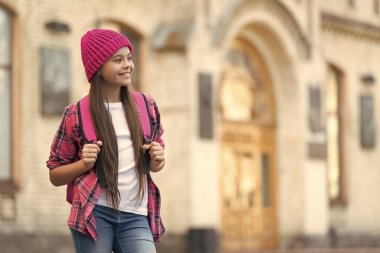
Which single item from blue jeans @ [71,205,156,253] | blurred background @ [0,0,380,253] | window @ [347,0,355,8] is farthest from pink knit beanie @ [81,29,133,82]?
window @ [347,0,355,8]

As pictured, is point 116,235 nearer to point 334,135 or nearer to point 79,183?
point 79,183

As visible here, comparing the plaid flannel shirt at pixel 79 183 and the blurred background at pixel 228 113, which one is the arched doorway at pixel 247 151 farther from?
the plaid flannel shirt at pixel 79 183

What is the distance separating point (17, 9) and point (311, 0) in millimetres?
8157

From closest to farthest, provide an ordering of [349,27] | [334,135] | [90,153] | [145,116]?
[90,153] < [145,116] < [334,135] < [349,27]

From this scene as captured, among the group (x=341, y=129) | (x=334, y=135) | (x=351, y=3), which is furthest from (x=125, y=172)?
(x=351, y=3)

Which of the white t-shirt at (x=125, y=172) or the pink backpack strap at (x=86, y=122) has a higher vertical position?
the pink backpack strap at (x=86, y=122)

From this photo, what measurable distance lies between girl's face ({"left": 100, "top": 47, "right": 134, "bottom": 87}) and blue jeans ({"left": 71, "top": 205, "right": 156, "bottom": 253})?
0.65 metres

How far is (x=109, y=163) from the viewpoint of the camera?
6066mm

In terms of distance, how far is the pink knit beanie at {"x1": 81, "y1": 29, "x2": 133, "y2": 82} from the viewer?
6.23 metres

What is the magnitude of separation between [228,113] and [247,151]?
0.86m

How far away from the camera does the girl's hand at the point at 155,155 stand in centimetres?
611

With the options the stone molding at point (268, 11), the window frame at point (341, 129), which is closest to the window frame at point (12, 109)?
the stone molding at point (268, 11)

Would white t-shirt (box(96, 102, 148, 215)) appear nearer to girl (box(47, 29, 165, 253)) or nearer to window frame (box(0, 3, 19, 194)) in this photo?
girl (box(47, 29, 165, 253))

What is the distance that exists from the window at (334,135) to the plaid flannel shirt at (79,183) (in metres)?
20.5
